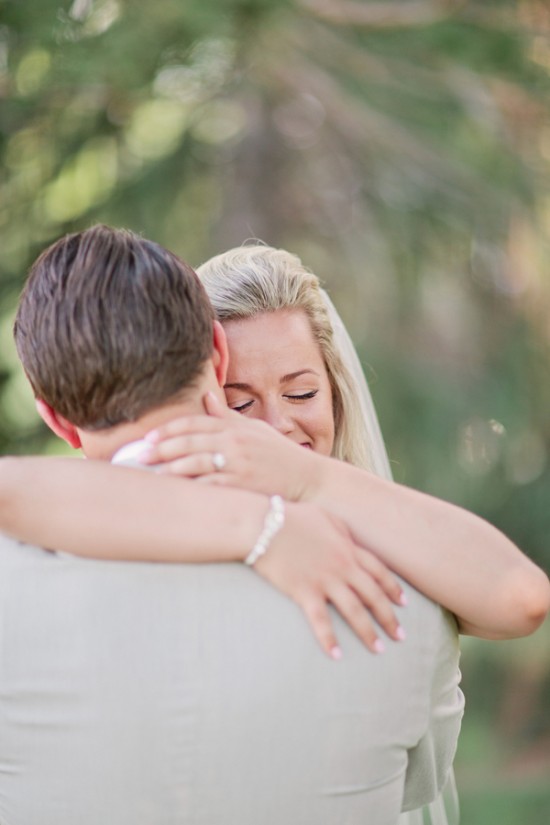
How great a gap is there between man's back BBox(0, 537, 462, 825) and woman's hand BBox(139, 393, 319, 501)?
0.38 ft

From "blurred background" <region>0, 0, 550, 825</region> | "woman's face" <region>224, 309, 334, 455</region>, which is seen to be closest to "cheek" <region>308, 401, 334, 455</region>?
"woman's face" <region>224, 309, 334, 455</region>

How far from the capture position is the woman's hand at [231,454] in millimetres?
1359

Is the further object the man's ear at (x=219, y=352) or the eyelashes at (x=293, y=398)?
the eyelashes at (x=293, y=398)

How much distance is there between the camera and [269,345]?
2.19 m

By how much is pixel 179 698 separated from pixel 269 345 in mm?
1014

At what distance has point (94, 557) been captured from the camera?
4.39 ft

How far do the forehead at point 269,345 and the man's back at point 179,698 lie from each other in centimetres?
86

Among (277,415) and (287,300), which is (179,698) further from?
(287,300)

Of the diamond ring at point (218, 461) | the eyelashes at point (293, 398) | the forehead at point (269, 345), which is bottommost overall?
the eyelashes at point (293, 398)

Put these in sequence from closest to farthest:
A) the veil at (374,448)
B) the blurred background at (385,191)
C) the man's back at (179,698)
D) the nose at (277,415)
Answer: the man's back at (179,698) < the nose at (277,415) < the veil at (374,448) < the blurred background at (385,191)

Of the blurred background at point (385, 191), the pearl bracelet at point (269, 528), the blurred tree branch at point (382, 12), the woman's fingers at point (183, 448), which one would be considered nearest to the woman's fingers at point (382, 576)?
the pearl bracelet at point (269, 528)

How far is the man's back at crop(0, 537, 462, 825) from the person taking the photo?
51.5 inches

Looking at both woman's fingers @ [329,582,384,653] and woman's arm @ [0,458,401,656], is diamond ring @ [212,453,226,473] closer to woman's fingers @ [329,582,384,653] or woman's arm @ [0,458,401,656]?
woman's arm @ [0,458,401,656]

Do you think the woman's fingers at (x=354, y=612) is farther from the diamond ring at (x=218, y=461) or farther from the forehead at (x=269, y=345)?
the forehead at (x=269, y=345)
